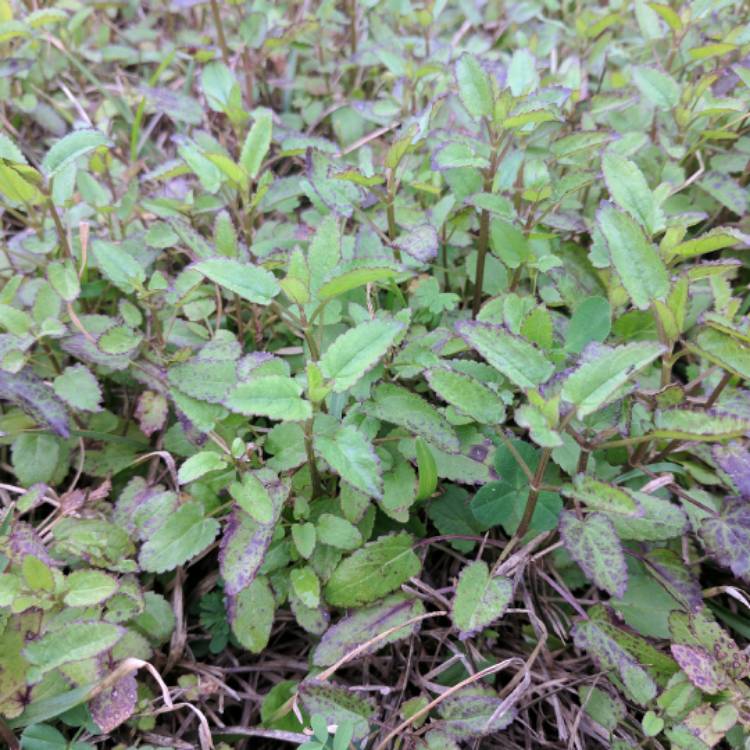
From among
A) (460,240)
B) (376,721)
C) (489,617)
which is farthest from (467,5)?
(376,721)

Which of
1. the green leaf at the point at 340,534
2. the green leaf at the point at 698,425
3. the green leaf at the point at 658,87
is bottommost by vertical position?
the green leaf at the point at 340,534

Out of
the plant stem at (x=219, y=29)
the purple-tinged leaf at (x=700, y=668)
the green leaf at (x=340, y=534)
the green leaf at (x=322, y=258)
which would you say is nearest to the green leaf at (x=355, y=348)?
the green leaf at (x=322, y=258)

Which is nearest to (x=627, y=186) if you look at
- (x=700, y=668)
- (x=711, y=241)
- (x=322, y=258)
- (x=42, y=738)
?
(x=711, y=241)

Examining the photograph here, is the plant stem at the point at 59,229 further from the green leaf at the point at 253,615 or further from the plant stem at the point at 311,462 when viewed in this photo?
the green leaf at the point at 253,615

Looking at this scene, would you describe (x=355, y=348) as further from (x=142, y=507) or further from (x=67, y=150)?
(x=67, y=150)

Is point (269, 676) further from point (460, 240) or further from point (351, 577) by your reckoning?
point (460, 240)

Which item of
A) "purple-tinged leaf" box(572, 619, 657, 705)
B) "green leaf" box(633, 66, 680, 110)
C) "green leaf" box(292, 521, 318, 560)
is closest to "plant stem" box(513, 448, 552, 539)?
"purple-tinged leaf" box(572, 619, 657, 705)
